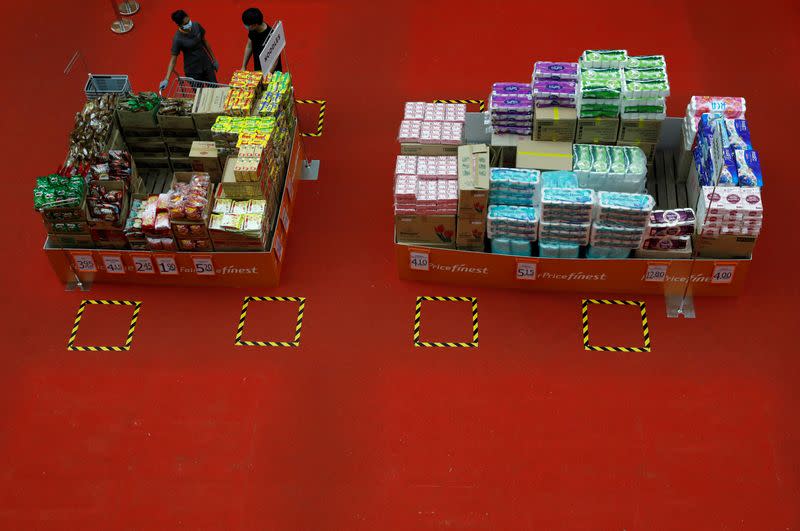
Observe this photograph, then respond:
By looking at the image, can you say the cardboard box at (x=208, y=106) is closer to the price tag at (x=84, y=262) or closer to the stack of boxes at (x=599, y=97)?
the price tag at (x=84, y=262)

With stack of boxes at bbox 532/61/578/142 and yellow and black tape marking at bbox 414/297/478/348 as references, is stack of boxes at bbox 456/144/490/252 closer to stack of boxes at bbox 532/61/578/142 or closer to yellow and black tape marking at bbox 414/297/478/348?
yellow and black tape marking at bbox 414/297/478/348

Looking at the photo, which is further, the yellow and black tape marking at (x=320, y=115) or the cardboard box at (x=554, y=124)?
the yellow and black tape marking at (x=320, y=115)

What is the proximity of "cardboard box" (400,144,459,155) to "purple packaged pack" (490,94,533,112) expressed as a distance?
816 millimetres

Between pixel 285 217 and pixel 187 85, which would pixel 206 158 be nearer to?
pixel 285 217

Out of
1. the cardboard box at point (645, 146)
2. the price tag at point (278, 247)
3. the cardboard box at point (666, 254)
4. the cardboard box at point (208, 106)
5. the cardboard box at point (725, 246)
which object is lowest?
the price tag at point (278, 247)

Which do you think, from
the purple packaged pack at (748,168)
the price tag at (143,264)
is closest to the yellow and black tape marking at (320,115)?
the price tag at (143,264)

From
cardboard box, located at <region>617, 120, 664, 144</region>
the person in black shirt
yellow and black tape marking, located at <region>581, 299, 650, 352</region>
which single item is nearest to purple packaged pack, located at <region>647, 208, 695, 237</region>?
yellow and black tape marking, located at <region>581, 299, 650, 352</region>

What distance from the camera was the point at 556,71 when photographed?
11.3 meters

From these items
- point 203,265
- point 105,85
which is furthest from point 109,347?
point 105,85

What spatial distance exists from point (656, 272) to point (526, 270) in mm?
1740

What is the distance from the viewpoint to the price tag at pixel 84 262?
11.2 m

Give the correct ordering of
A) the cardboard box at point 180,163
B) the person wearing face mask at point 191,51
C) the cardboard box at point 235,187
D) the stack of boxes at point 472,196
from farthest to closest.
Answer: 1. the person wearing face mask at point 191,51
2. the cardboard box at point 180,163
3. the cardboard box at point 235,187
4. the stack of boxes at point 472,196

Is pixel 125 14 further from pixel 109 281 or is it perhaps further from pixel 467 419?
pixel 467 419

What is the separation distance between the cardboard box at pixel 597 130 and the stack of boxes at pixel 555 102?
13cm
